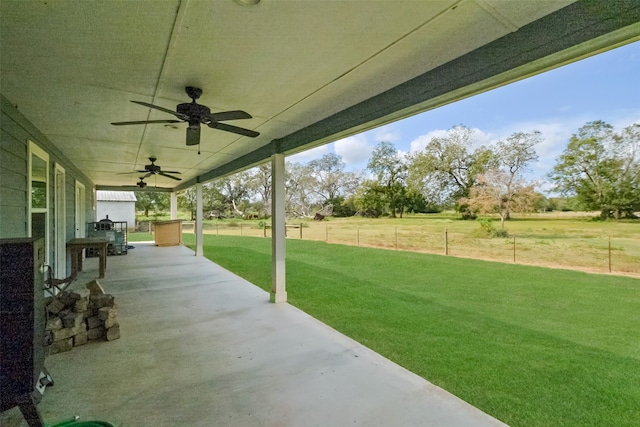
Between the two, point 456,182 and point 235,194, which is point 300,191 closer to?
point 235,194

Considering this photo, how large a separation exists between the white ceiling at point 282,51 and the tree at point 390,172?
14.9 metres

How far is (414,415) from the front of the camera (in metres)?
2.00

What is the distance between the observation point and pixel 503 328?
3.81 metres

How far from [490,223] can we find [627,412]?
383 inches

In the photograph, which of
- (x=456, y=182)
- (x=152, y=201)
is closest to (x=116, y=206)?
(x=152, y=201)

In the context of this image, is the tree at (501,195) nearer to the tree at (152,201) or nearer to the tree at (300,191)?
the tree at (300,191)

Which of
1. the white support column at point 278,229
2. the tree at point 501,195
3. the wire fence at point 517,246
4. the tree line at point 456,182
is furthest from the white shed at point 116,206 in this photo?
the tree at point 501,195

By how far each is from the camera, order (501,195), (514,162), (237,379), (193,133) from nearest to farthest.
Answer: (237,379) < (193,133) < (501,195) < (514,162)

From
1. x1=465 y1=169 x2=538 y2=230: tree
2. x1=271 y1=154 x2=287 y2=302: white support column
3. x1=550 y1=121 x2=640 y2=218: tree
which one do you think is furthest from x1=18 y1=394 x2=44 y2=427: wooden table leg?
x1=465 y1=169 x2=538 y2=230: tree

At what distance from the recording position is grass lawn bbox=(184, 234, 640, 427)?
2.29m

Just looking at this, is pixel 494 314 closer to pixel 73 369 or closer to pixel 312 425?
pixel 312 425

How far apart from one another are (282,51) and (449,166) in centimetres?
1505

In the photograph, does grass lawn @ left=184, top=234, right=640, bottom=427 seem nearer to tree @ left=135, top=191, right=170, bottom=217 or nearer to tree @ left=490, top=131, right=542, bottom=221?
tree @ left=490, top=131, right=542, bottom=221

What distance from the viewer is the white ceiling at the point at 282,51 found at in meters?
1.57
